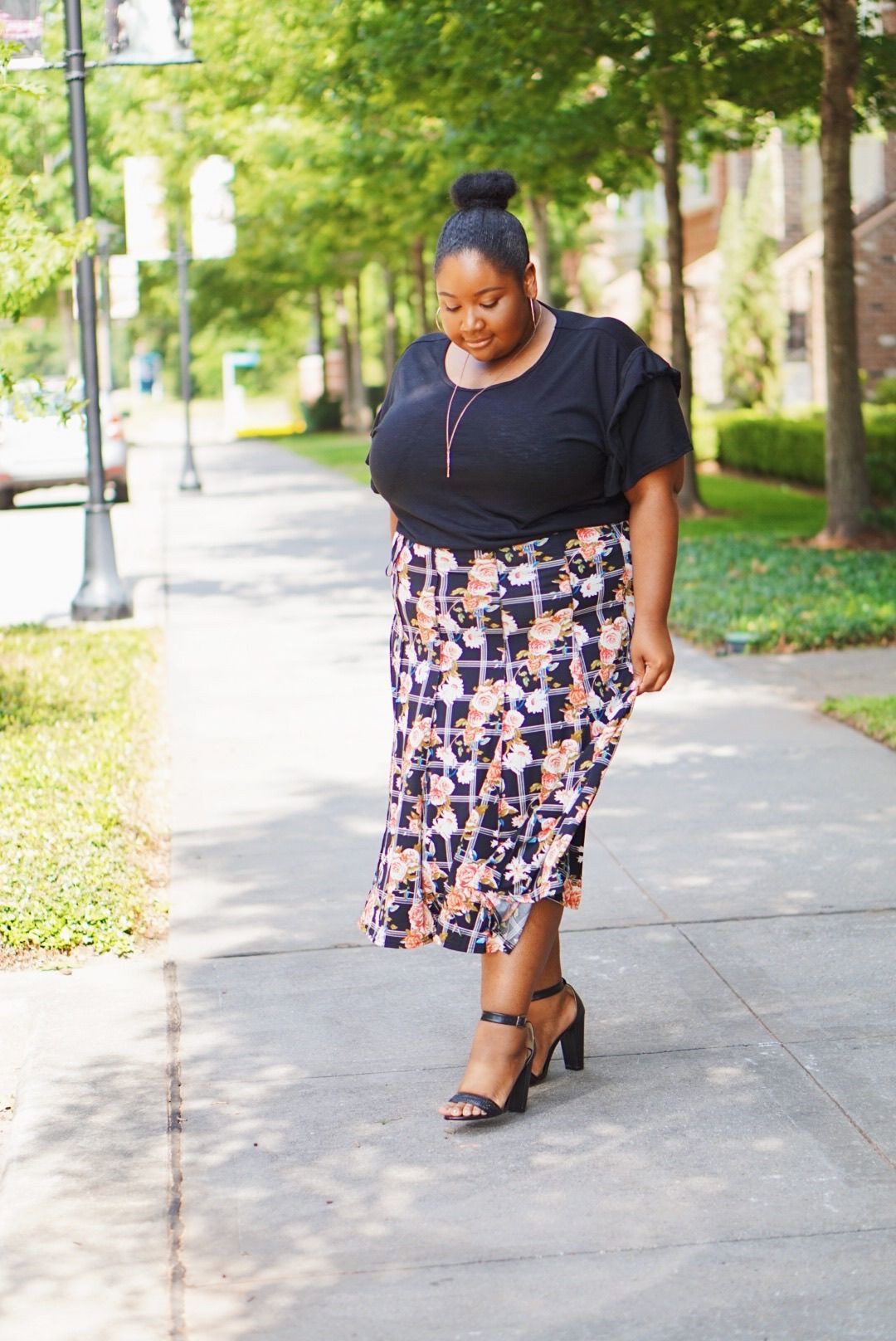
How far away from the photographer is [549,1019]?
14.0 ft

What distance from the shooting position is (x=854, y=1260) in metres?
3.32

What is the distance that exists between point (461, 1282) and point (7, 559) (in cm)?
1419

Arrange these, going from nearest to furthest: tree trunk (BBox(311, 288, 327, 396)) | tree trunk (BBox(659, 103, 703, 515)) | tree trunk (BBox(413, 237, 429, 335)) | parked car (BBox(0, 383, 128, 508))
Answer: tree trunk (BBox(659, 103, 703, 515)) → parked car (BBox(0, 383, 128, 508)) → tree trunk (BBox(413, 237, 429, 335)) → tree trunk (BBox(311, 288, 327, 396))

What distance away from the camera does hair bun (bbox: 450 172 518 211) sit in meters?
3.94

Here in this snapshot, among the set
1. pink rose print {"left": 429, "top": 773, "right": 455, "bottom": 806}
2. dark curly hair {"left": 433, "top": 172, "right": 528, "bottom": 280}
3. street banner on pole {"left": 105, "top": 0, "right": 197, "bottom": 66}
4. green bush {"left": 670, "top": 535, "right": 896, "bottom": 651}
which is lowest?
green bush {"left": 670, "top": 535, "right": 896, "bottom": 651}

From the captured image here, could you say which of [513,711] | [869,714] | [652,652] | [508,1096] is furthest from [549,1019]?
[869,714]

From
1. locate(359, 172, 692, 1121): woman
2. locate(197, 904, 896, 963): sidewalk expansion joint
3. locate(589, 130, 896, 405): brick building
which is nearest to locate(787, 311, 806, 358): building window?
locate(589, 130, 896, 405): brick building

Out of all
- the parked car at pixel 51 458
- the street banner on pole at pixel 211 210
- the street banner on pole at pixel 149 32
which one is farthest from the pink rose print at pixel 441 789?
the street banner on pole at pixel 211 210

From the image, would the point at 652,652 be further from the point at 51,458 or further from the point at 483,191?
the point at 51,458

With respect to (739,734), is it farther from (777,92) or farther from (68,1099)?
(777,92)

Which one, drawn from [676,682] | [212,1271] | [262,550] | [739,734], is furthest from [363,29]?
[212,1271]

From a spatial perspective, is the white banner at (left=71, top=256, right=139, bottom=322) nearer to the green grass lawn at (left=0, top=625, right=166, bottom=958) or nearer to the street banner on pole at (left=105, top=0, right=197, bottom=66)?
the street banner on pole at (left=105, top=0, right=197, bottom=66)

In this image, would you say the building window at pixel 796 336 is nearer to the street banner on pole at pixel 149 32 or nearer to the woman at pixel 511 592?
the street banner on pole at pixel 149 32

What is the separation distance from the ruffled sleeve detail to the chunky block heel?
119cm
